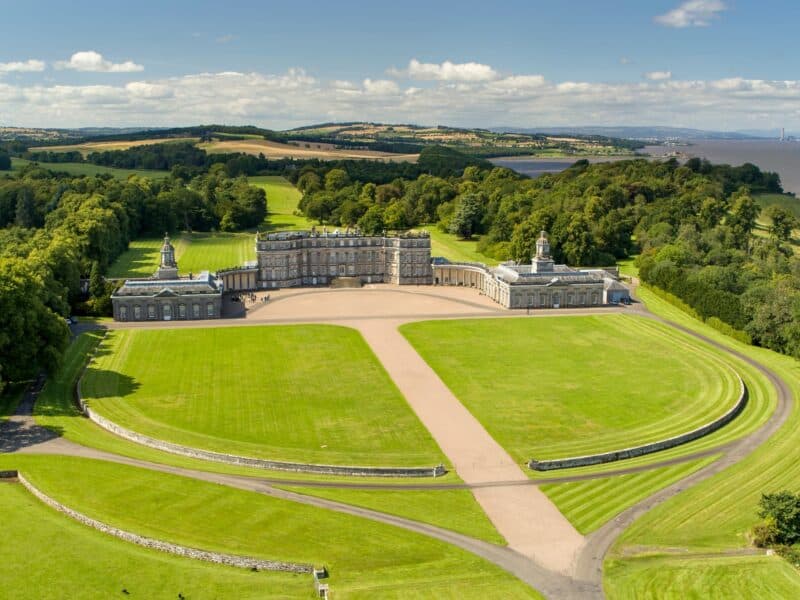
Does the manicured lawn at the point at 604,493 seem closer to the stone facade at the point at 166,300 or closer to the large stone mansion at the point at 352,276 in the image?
the large stone mansion at the point at 352,276

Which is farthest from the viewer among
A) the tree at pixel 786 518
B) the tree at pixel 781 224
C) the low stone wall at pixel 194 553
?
the tree at pixel 781 224

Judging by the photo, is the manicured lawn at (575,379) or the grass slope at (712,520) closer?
the grass slope at (712,520)

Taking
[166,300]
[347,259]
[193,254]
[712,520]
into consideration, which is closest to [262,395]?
[166,300]

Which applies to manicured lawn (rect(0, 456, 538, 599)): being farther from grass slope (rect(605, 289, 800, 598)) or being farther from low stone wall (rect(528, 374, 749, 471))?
low stone wall (rect(528, 374, 749, 471))

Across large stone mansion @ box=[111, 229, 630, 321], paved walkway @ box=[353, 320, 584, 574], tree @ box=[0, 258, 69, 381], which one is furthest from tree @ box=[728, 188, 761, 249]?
tree @ box=[0, 258, 69, 381]

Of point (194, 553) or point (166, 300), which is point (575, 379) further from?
point (166, 300)

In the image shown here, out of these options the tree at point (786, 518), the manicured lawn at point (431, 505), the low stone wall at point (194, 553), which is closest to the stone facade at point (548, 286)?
the manicured lawn at point (431, 505)
